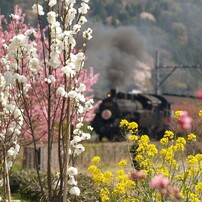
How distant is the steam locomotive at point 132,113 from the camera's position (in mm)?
35844

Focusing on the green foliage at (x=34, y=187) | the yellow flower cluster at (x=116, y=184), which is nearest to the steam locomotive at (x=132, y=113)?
the green foliage at (x=34, y=187)

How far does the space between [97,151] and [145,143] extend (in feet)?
57.2

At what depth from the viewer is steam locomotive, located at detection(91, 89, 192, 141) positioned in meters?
35.8

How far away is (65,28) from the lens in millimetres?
6195

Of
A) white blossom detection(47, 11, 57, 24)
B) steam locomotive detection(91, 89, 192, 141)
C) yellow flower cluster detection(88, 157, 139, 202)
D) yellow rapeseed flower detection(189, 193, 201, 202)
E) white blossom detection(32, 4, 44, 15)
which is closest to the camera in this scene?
white blossom detection(47, 11, 57, 24)

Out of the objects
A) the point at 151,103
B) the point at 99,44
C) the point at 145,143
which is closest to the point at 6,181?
the point at 145,143

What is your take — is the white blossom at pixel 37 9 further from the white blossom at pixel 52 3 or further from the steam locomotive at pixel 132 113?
the steam locomotive at pixel 132 113

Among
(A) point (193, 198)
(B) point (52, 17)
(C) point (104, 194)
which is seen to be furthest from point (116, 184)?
(B) point (52, 17)

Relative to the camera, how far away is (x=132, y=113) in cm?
3628

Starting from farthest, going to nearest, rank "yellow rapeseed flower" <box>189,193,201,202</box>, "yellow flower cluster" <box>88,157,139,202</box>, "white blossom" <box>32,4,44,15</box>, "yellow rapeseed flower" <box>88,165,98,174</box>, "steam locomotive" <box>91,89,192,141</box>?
"steam locomotive" <box>91,89,192,141</box> < "yellow rapeseed flower" <box>88,165,98,174</box> < "yellow flower cluster" <box>88,157,139,202</box> < "yellow rapeseed flower" <box>189,193,201,202</box> < "white blossom" <box>32,4,44,15</box>

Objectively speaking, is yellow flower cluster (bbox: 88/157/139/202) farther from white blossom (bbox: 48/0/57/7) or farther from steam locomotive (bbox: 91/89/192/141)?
steam locomotive (bbox: 91/89/192/141)

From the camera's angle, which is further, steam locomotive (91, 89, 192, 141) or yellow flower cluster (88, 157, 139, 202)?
steam locomotive (91, 89, 192, 141)

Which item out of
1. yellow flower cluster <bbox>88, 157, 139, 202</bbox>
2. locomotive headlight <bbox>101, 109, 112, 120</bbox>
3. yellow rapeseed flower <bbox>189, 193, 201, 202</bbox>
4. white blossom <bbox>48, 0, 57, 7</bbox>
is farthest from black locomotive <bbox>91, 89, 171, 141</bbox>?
white blossom <bbox>48, 0, 57, 7</bbox>

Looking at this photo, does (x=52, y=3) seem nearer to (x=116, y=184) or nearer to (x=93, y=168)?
(x=93, y=168)
